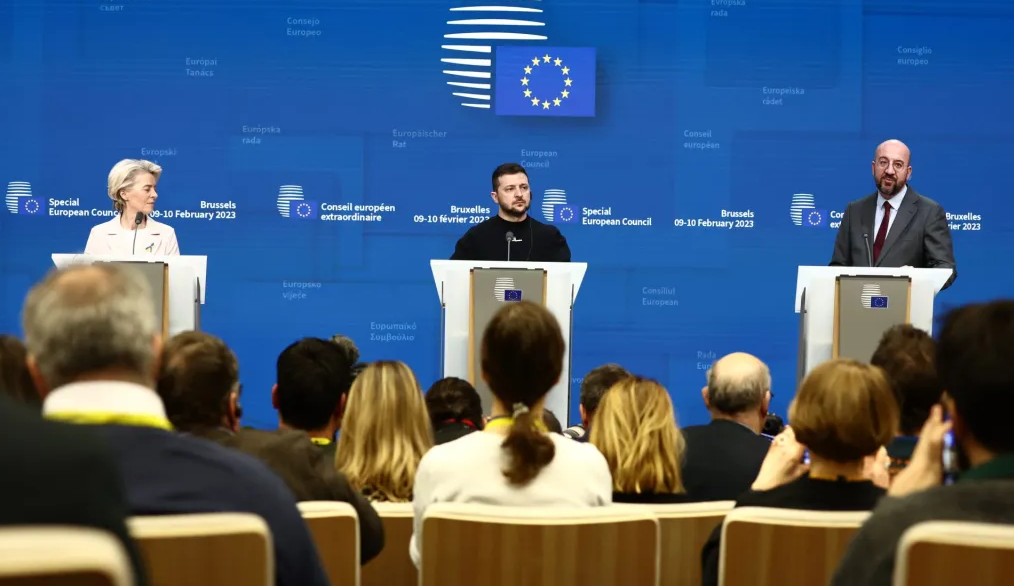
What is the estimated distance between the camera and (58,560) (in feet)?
3.05

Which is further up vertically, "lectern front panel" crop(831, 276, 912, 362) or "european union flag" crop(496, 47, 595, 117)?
"european union flag" crop(496, 47, 595, 117)

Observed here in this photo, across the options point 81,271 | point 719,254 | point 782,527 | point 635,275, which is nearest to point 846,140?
point 719,254

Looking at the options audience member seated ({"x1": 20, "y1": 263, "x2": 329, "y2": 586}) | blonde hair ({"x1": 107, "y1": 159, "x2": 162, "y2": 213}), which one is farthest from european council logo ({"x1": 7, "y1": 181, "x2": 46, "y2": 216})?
audience member seated ({"x1": 20, "y1": 263, "x2": 329, "y2": 586})

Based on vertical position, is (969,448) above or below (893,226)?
below

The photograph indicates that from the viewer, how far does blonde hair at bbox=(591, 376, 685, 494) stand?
2.97 metres

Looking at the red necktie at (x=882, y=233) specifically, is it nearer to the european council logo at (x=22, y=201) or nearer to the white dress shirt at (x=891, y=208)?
the white dress shirt at (x=891, y=208)

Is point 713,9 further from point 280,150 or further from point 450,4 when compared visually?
point 280,150

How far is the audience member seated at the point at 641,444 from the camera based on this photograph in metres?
2.97

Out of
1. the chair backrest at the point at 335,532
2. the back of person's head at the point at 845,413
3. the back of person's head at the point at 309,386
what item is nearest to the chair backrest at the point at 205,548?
the chair backrest at the point at 335,532

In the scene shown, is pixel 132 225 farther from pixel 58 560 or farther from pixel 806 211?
pixel 58 560

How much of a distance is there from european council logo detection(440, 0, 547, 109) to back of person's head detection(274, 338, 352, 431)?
15.3 feet

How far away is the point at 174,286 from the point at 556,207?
313 centimetres

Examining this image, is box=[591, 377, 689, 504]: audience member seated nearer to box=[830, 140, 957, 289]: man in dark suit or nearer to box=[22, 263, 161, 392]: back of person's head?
box=[22, 263, 161, 392]: back of person's head

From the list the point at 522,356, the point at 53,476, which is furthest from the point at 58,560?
the point at 522,356
